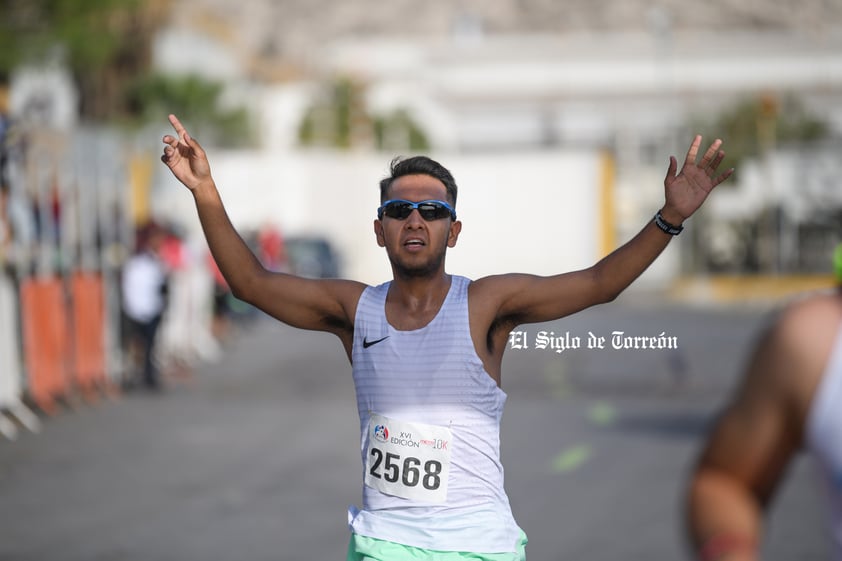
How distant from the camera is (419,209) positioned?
4320mm

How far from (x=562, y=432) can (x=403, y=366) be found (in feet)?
34.5

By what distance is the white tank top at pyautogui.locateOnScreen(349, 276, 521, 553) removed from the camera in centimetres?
407

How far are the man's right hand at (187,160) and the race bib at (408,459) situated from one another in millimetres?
946

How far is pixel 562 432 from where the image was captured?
14445mm

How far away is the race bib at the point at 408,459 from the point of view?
4.07m

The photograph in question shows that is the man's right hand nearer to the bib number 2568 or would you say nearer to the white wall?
the bib number 2568

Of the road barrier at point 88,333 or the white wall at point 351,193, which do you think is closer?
the road barrier at point 88,333

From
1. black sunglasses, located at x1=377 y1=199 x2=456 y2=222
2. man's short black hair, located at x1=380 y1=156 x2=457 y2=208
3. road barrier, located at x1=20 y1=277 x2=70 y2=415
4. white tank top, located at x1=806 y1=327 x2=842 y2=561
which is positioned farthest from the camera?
road barrier, located at x1=20 y1=277 x2=70 y2=415

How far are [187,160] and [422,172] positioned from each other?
2.41ft

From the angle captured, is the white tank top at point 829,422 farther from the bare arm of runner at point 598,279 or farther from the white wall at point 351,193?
the white wall at point 351,193

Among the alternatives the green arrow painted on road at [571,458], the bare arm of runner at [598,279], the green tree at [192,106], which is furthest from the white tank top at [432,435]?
the green tree at [192,106]

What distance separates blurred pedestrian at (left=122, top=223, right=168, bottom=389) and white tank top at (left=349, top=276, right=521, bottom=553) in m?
13.8

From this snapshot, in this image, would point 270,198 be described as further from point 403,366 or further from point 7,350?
point 403,366

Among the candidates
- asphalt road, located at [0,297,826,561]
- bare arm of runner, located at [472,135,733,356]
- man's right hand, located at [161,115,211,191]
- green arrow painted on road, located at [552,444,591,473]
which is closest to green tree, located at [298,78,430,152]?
asphalt road, located at [0,297,826,561]
